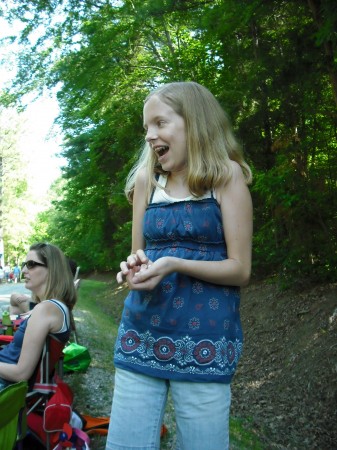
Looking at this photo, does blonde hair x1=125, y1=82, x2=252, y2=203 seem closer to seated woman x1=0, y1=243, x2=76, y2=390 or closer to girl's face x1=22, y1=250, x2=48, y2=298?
seated woman x1=0, y1=243, x2=76, y2=390

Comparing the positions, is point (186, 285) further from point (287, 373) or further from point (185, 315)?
point (287, 373)

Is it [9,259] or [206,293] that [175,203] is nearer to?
[206,293]

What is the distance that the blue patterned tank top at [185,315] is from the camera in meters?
1.83

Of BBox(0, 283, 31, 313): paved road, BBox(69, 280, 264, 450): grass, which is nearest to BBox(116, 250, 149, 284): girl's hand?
BBox(69, 280, 264, 450): grass

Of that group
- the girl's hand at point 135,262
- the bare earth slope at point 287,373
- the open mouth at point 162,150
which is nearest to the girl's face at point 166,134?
the open mouth at point 162,150

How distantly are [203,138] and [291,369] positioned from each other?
7.40 m

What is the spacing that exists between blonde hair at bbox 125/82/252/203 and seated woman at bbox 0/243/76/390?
4.97ft

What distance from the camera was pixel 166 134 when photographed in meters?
1.93

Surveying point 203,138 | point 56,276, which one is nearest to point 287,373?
point 56,276

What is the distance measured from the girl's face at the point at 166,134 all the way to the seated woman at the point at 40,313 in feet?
5.38

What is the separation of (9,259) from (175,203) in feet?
222

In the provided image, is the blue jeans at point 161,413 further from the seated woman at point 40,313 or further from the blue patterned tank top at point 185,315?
the seated woman at point 40,313

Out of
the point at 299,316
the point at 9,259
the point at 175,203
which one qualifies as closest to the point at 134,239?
the point at 175,203

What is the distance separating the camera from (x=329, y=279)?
35.6 feet
